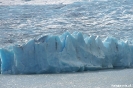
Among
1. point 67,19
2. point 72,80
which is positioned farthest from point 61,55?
point 67,19

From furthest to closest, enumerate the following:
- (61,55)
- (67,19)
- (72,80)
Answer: (67,19)
(61,55)
(72,80)

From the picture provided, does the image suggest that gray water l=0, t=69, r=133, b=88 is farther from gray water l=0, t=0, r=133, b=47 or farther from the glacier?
gray water l=0, t=0, r=133, b=47

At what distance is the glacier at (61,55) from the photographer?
7.24m

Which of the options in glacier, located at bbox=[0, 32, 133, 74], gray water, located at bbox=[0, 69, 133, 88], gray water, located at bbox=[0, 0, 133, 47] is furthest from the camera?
gray water, located at bbox=[0, 0, 133, 47]

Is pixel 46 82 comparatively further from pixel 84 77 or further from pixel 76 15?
pixel 76 15

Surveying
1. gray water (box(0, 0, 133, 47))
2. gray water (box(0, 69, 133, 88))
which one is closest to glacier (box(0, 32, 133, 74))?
gray water (box(0, 69, 133, 88))

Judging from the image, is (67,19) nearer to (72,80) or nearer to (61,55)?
(61,55)

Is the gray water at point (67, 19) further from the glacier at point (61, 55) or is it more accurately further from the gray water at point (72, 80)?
the gray water at point (72, 80)

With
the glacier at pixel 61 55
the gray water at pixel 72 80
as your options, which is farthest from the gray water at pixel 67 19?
the gray water at pixel 72 80

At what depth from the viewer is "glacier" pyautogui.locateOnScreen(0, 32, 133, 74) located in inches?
285

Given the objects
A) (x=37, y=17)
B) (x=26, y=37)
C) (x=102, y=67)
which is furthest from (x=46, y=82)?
(x=37, y=17)

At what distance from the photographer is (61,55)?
24.4 ft

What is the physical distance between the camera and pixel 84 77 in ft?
21.8

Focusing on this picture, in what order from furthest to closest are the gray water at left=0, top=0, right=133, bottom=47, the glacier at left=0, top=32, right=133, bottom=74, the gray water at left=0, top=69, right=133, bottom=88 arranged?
the gray water at left=0, top=0, right=133, bottom=47
the glacier at left=0, top=32, right=133, bottom=74
the gray water at left=0, top=69, right=133, bottom=88
